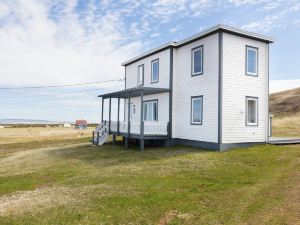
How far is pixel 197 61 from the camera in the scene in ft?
67.5

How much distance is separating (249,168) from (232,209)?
5294mm

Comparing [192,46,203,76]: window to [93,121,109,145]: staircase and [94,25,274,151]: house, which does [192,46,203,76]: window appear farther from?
[93,121,109,145]: staircase

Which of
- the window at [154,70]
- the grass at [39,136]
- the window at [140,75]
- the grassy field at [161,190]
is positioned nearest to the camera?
the grassy field at [161,190]

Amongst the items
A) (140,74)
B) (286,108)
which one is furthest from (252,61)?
(286,108)

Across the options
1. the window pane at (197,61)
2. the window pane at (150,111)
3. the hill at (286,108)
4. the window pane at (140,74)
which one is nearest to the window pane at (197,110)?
the window pane at (197,61)

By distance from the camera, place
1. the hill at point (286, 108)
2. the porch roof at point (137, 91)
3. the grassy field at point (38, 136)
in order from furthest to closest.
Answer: the hill at point (286, 108) → the grassy field at point (38, 136) → the porch roof at point (137, 91)

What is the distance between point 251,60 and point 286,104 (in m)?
48.2

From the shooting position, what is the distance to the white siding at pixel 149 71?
23042 mm

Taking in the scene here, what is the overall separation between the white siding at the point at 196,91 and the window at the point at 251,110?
2.62 meters

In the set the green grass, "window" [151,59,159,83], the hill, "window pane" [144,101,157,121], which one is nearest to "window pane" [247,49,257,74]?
the green grass

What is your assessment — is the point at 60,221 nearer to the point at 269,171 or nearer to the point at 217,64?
the point at 269,171

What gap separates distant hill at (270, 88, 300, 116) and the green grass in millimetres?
45134

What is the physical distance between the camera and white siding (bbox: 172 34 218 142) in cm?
1881

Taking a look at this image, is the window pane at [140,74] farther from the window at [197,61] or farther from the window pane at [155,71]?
the window at [197,61]
